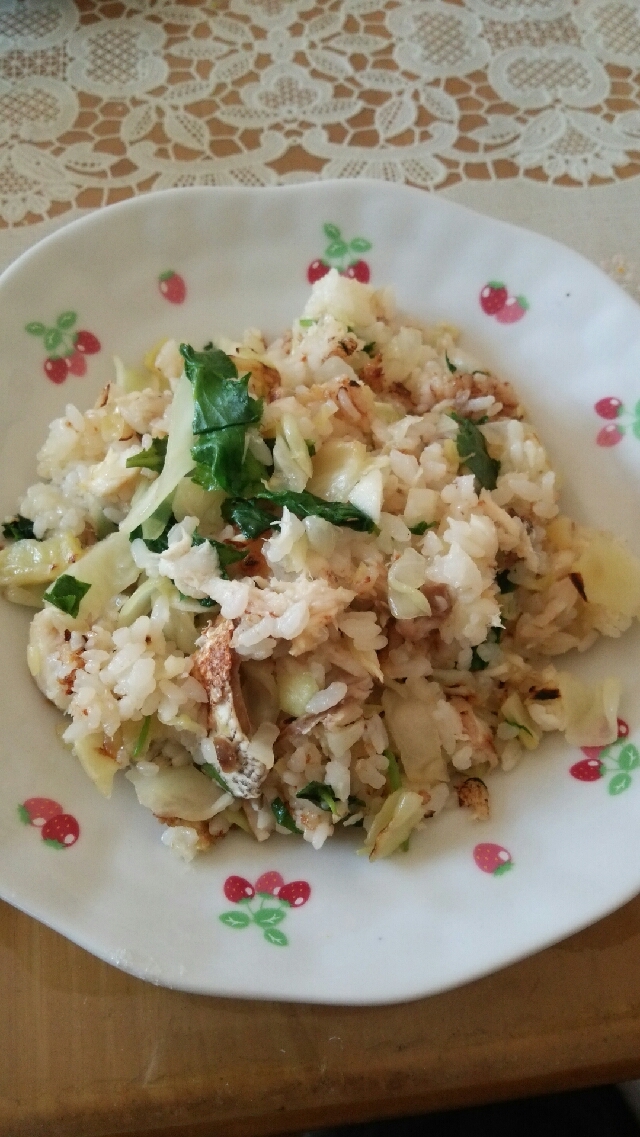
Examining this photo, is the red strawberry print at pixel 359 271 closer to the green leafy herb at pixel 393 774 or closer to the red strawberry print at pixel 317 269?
the red strawberry print at pixel 317 269

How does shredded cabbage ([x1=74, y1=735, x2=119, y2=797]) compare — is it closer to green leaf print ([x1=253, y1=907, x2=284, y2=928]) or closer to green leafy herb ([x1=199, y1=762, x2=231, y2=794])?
green leafy herb ([x1=199, y1=762, x2=231, y2=794])

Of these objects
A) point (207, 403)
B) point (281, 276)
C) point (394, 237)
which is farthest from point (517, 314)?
point (207, 403)

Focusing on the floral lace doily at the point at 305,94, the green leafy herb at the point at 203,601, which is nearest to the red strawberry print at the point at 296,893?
the green leafy herb at the point at 203,601

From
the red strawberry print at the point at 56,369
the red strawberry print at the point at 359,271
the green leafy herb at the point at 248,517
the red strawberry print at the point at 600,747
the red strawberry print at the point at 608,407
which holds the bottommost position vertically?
the red strawberry print at the point at 600,747

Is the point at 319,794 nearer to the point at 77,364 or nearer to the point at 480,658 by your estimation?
the point at 480,658

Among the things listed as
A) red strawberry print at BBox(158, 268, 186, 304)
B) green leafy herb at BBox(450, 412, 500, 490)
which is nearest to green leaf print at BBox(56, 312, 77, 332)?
red strawberry print at BBox(158, 268, 186, 304)

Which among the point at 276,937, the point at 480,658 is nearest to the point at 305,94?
the point at 480,658
